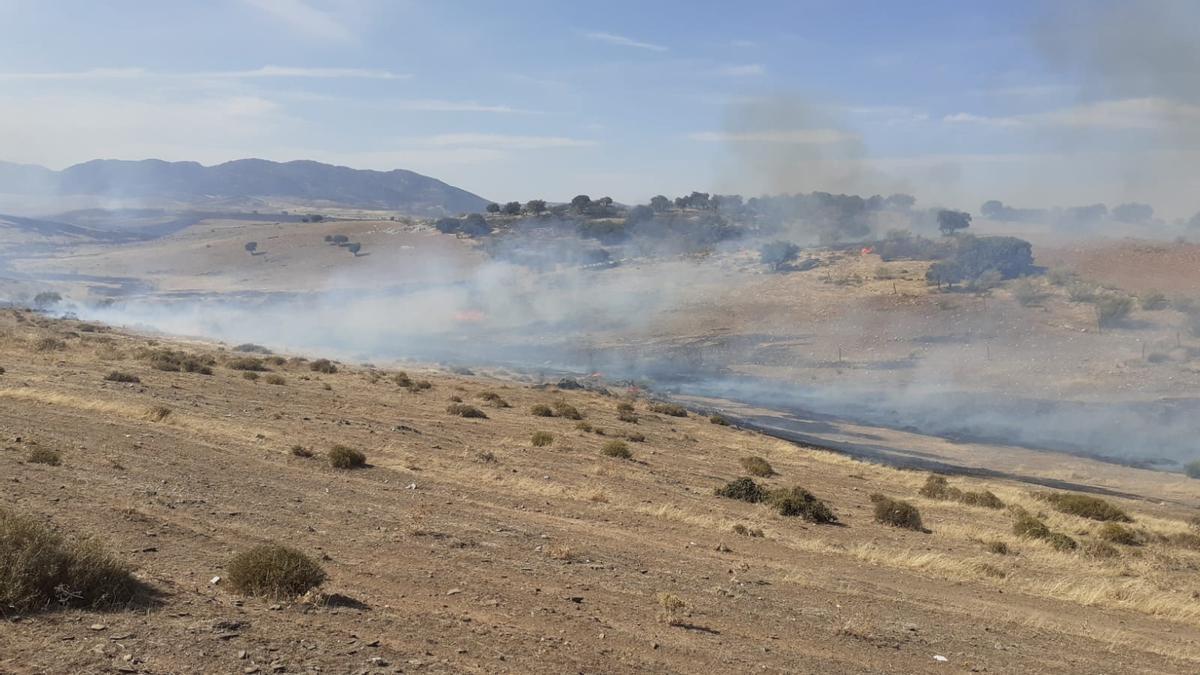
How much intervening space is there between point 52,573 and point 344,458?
32.8 feet

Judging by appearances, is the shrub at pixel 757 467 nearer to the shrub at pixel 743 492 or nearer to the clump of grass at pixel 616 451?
the clump of grass at pixel 616 451

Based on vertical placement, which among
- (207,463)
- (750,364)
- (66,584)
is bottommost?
(750,364)

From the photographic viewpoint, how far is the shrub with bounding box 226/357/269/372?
3612 centimetres

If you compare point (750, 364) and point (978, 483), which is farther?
point (750, 364)

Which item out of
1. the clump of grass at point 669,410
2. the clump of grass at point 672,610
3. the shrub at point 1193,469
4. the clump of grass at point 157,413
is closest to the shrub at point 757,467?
the clump of grass at point 669,410

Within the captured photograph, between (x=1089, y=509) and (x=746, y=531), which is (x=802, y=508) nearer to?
(x=746, y=531)

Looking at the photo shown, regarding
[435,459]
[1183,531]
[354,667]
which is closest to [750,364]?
[1183,531]

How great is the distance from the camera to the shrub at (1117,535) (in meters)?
20.2

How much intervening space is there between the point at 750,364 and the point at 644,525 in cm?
4866

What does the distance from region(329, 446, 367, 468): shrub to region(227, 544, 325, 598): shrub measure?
27.7ft

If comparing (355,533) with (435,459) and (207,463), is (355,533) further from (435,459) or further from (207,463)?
(435,459)

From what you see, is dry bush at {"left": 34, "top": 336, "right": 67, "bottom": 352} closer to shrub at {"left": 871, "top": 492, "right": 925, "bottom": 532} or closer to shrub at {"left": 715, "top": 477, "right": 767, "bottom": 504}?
shrub at {"left": 715, "top": 477, "right": 767, "bottom": 504}

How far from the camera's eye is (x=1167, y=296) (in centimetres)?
6475

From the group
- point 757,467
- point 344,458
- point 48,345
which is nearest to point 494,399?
point 757,467
